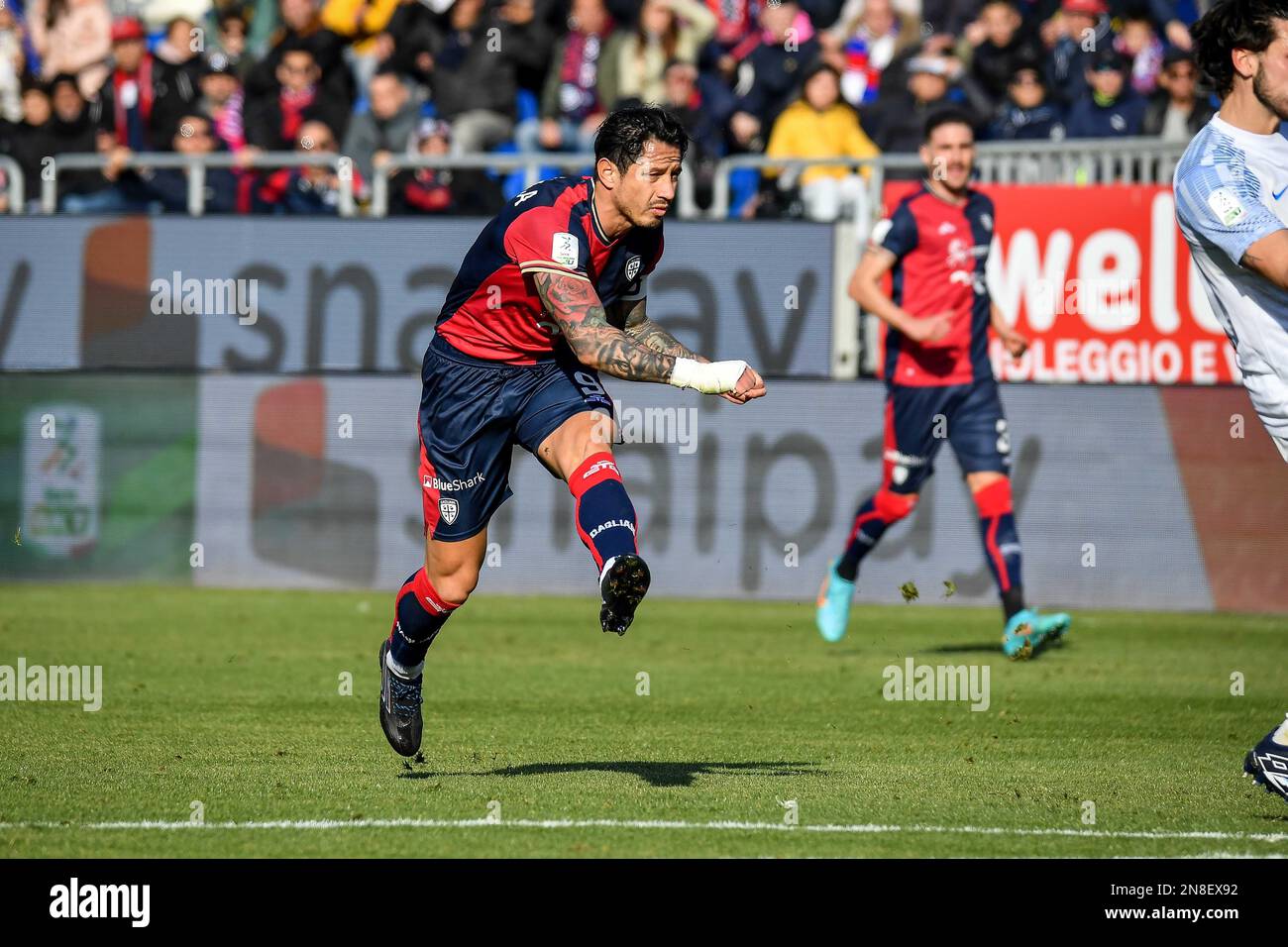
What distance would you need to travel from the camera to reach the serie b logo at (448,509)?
24.5ft

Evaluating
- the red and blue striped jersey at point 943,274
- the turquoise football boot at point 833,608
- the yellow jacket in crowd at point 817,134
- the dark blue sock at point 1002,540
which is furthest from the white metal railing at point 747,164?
the dark blue sock at point 1002,540

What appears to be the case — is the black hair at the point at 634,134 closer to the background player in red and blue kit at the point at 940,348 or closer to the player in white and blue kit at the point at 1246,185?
the player in white and blue kit at the point at 1246,185

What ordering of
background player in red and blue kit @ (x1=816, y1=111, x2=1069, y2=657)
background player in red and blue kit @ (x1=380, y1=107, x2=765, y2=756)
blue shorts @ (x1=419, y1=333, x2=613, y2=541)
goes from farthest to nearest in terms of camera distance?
background player in red and blue kit @ (x1=816, y1=111, x2=1069, y2=657), blue shorts @ (x1=419, y1=333, x2=613, y2=541), background player in red and blue kit @ (x1=380, y1=107, x2=765, y2=756)

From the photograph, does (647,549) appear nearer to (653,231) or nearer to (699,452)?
(699,452)

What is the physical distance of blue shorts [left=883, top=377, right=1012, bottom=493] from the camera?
11.8 meters

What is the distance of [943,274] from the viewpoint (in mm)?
12086

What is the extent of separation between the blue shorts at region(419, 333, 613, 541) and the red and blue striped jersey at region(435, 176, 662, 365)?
0.09 meters

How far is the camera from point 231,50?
1905 centimetres

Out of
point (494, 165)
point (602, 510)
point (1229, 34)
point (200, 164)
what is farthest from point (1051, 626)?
point (200, 164)

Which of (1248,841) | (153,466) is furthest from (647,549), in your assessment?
(1248,841)

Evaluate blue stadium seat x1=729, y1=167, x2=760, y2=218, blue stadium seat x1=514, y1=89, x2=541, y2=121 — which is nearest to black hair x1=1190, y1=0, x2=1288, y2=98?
blue stadium seat x1=729, y1=167, x2=760, y2=218

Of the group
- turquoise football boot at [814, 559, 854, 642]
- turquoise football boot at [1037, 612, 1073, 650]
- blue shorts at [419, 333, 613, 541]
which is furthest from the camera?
turquoise football boot at [814, 559, 854, 642]

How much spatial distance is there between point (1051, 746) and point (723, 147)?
388 inches

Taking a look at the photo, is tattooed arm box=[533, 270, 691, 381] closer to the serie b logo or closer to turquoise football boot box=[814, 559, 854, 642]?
the serie b logo
